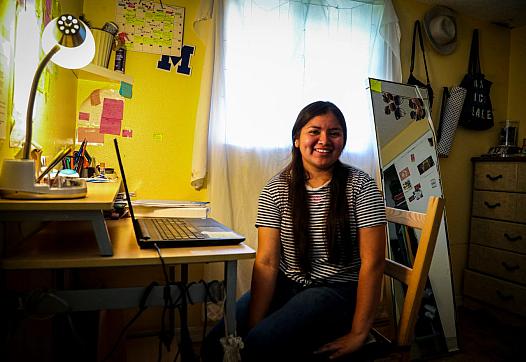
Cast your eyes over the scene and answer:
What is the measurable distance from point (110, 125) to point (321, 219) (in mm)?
1346

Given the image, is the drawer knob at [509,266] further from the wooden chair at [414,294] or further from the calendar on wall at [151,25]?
the calendar on wall at [151,25]

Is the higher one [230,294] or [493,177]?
[493,177]

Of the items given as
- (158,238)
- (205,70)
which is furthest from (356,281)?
(205,70)

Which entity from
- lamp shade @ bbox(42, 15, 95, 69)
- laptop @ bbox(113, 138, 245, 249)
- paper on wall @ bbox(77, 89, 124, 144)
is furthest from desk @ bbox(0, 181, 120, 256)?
paper on wall @ bbox(77, 89, 124, 144)

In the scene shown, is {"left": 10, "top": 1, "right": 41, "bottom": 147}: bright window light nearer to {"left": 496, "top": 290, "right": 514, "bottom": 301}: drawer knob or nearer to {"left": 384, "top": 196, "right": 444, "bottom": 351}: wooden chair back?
{"left": 384, "top": 196, "right": 444, "bottom": 351}: wooden chair back

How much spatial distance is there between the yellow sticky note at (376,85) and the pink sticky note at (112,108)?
1.45 meters

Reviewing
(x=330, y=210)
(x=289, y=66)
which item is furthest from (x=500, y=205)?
(x=330, y=210)

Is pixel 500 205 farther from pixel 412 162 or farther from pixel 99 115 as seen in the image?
pixel 99 115

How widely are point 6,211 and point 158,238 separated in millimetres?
357

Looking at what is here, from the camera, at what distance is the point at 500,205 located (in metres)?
2.58

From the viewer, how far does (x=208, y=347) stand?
3.74ft

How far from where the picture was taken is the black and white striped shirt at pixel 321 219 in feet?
4.14

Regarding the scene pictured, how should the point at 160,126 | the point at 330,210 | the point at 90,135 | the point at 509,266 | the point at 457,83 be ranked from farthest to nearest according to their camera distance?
the point at 457,83 → the point at 509,266 → the point at 160,126 → the point at 90,135 → the point at 330,210

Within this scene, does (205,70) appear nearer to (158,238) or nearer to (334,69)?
(334,69)
